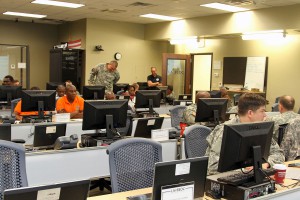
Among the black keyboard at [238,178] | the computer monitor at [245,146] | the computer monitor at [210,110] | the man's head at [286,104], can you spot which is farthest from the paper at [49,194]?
the man's head at [286,104]

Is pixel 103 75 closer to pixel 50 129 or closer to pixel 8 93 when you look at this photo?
pixel 8 93

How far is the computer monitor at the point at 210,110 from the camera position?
4809 mm

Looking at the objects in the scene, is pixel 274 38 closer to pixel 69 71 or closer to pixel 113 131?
pixel 69 71

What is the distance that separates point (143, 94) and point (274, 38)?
4.87 metres

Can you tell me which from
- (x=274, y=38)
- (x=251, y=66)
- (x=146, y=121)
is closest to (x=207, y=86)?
(x=251, y=66)

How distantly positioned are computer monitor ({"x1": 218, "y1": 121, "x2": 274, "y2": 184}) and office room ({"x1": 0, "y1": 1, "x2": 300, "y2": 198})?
6.56 m

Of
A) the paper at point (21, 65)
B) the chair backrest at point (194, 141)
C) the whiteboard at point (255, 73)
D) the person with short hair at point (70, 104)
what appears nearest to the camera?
the chair backrest at point (194, 141)

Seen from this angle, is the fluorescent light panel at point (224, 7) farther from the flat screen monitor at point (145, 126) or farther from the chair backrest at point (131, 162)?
the chair backrest at point (131, 162)

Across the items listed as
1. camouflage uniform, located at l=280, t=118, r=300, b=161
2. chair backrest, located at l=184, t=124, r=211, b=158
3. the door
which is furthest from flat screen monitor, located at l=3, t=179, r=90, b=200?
the door

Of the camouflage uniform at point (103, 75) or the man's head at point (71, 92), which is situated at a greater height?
the camouflage uniform at point (103, 75)

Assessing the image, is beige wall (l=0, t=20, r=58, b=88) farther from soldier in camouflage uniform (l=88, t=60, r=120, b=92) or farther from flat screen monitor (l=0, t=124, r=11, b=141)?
flat screen monitor (l=0, t=124, r=11, b=141)

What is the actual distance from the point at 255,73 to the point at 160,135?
6489mm

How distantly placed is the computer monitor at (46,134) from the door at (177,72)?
7633 mm

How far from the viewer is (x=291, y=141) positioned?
Result: 13.8 feet
